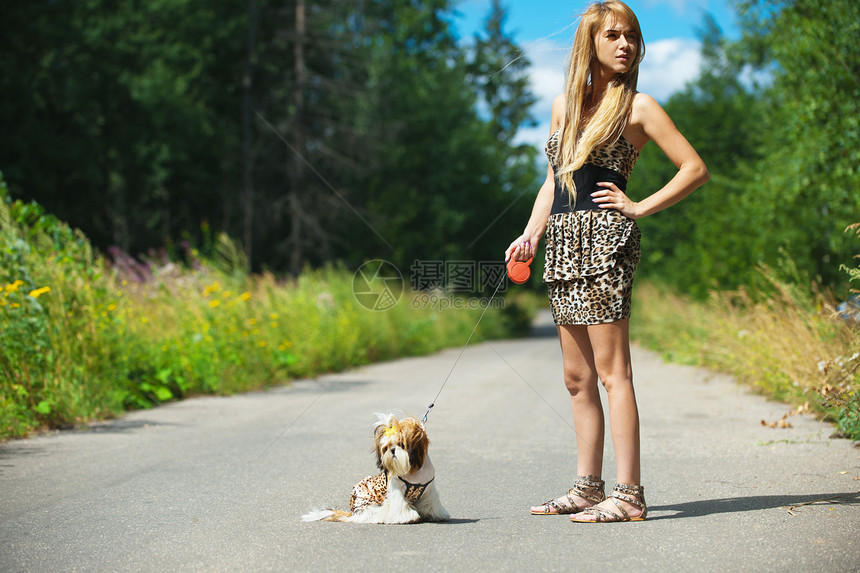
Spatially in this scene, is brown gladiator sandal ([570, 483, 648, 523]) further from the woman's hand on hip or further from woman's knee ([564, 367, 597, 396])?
the woman's hand on hip

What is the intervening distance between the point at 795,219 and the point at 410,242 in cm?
1672

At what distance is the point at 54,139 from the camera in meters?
23.6

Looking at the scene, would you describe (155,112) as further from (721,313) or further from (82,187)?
(721,313)

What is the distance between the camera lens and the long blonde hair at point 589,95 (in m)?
3.60

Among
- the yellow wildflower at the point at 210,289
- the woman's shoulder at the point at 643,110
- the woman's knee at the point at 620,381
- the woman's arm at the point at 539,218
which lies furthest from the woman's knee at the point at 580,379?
the yellow wildflower at the point at 210,289

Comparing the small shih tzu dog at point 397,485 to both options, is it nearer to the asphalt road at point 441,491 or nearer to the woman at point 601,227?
the asphalt road at point 441,491

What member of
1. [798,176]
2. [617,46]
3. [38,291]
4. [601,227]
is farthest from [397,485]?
[798,176]

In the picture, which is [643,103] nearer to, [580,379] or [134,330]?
[580,379]

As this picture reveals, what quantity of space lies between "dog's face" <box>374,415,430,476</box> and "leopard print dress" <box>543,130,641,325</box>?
89 cm

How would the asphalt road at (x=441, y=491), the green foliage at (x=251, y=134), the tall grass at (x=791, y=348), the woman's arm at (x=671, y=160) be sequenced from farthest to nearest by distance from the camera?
the green foliage at (x=251, y=134)
the tall grass at (x=791, y=348)
the woman's arm at (x=671, y=160)
the asphalt road at (x=441, y=491)

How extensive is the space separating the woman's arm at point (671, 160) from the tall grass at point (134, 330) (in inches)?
194

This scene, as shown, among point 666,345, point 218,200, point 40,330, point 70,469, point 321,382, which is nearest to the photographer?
point 70,469

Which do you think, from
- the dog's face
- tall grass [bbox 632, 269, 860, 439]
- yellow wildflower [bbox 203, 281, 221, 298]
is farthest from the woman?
yellow wildflower [bbox 203, 281, 221, 298]

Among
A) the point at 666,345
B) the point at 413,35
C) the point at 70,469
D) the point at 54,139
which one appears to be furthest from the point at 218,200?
the point at 70,469
